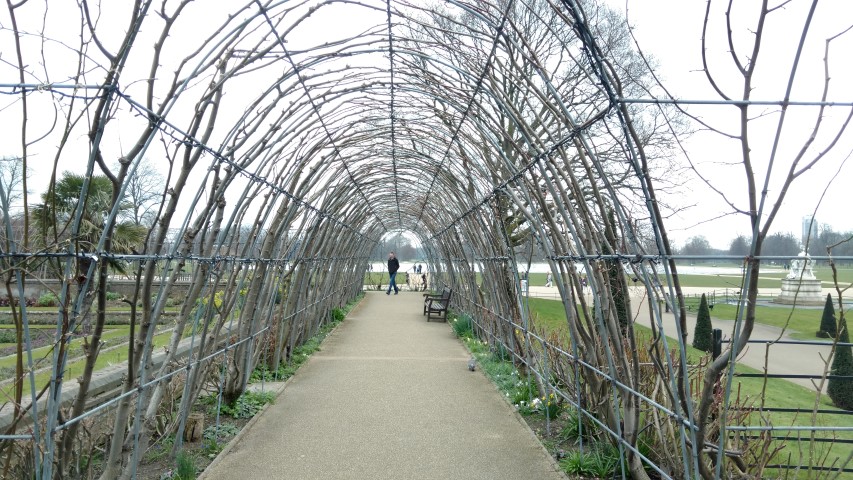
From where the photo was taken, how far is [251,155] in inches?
219

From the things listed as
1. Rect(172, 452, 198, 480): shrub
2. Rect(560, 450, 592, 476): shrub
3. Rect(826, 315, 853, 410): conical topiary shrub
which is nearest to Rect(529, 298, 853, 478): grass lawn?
Rect(826, 315, 853, 410): conical topiary shrub

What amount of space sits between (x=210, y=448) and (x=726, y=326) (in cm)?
892

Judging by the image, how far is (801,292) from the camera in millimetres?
4195

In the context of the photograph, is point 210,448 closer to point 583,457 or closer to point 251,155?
point 251,155

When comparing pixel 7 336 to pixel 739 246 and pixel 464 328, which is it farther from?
pixel 739 246

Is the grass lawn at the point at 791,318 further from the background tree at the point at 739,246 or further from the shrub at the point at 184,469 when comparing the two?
the shrub at the point at 184,469

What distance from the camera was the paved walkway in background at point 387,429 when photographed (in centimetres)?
520

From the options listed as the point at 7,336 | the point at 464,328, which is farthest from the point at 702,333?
the point at 7,336

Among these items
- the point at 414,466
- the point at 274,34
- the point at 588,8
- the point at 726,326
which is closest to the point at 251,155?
the point at 274,34

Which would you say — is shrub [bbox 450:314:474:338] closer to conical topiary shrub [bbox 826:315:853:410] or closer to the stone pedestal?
conical topiary shrub [bbox 826:315:853:410]

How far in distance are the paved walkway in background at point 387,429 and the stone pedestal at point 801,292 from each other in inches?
81.3

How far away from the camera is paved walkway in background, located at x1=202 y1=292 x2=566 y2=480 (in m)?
5.20

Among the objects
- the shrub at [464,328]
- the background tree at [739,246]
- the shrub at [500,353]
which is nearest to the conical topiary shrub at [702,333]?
the shrub at [500,353]

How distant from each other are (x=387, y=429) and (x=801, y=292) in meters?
3.75
